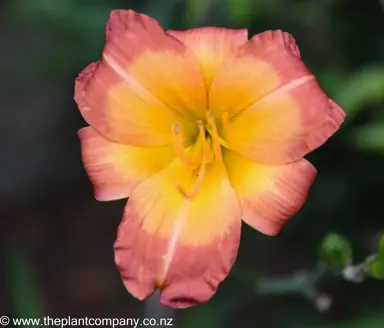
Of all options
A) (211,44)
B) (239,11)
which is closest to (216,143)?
(211,44)

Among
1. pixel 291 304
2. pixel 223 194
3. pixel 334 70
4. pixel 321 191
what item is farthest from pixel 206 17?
pixel 291 304

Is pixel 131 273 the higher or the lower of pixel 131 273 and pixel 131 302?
the higher

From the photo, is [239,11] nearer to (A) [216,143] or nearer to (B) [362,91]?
(B) [362,91]

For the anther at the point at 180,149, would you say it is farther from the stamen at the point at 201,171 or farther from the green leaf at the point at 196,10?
the green leaf at the point at 196,10

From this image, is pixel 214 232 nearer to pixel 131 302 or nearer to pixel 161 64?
pixel 161 64
